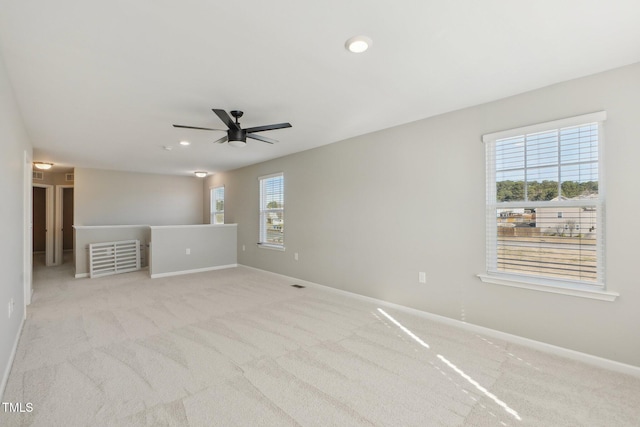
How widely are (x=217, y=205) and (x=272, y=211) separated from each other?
2803 millimetres

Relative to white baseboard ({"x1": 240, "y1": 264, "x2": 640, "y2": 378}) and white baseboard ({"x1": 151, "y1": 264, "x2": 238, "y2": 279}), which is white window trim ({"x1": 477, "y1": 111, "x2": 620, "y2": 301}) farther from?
white baseboard ({"x1": 151, "y1": 264, "x2": 238, "y2": 279})

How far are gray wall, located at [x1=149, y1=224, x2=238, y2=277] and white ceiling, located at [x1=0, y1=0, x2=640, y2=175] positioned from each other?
9.65 feet

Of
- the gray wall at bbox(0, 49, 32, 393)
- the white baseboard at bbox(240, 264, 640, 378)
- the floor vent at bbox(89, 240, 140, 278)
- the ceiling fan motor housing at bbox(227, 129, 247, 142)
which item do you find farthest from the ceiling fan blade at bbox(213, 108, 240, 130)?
the floor vent at bbox(89, 240, 140, 278)

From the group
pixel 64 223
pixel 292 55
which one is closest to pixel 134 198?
pixel 64 223

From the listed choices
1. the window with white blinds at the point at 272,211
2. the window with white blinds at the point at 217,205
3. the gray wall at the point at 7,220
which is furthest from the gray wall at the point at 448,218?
the gray wall at the point at 7,220

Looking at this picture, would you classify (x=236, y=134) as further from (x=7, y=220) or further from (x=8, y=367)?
(x=8, y=367)

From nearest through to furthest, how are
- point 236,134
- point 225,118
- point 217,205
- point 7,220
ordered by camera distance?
point 7,220, point 225,118, point 236,134, point 217,205

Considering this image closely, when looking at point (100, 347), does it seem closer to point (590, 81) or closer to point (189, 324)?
point (189, 324)

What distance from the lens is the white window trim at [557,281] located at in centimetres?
247

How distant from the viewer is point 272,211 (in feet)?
20.2

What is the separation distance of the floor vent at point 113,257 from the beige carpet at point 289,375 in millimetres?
2326

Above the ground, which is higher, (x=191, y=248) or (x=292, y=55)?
(x=292, y=55)

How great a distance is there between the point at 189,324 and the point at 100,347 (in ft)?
2.72

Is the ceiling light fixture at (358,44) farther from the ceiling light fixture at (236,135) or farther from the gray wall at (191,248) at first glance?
the gray wall at (191,248)
